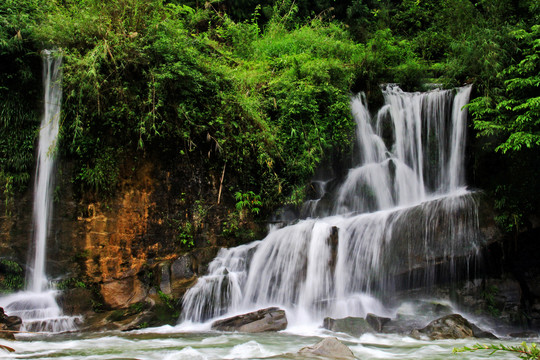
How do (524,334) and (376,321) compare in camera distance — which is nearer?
(376,321)

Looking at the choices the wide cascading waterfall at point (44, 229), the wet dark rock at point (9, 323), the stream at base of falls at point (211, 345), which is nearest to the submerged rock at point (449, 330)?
the stream at base of falls at point (211, 345)

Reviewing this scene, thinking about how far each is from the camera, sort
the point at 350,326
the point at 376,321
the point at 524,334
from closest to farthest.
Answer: the point at 350,326 < the point at 376,321 < the point at 524,334

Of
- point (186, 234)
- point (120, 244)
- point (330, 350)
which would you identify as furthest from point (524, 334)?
point (120, 244)

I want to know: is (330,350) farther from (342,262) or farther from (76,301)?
(76,301)

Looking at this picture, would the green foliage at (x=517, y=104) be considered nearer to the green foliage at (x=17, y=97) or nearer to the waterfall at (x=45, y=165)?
the waterfall at (x=45, y=165)

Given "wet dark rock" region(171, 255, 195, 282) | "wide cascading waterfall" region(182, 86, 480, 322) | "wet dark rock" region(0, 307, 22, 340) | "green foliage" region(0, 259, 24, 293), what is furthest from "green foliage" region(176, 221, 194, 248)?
"wet dark rock" region(0, 307, 22, 340)

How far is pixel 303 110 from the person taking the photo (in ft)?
32.3

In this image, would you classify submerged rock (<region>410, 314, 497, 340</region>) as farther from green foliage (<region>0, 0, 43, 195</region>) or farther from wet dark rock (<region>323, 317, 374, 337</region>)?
green foliage (<region>0, 0, 43, 195</region>)

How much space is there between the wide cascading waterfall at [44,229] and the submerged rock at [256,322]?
260cm

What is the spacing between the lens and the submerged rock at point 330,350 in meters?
4.61

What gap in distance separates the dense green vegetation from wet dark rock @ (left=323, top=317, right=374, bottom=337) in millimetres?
3173

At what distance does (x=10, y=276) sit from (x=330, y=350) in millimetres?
5994

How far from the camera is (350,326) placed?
6594 millimetres

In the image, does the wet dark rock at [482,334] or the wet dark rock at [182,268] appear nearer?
the wet dark rock at [482,334]
